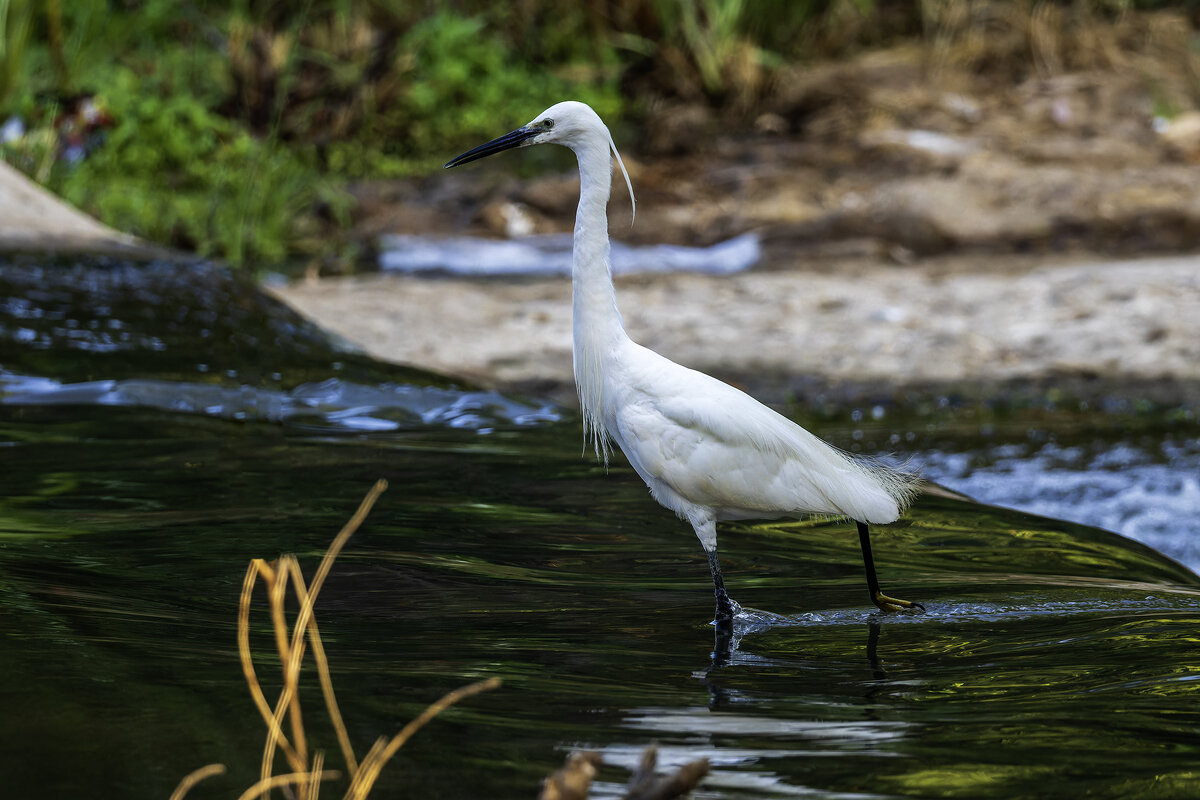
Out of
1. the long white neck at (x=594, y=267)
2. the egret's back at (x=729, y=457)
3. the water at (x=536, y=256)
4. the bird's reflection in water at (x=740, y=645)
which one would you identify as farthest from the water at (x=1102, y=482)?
the water at (x=536, y=256)

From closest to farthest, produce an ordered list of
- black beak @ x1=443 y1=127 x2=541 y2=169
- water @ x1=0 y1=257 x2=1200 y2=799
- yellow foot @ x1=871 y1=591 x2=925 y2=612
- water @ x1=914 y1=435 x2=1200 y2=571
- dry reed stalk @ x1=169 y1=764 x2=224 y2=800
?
dry reed stalk @ x1=169 y1=764 x2=224 y2=800 → water @ x1=0 y1=257 x2=1200 y2=799 → yellow foot @ x1=871 y1=591 x2=925 y2=612 → black beak @ x1=443 y1=127 x2=541 y2=169 → water @ x1=914 y1=435 x2=1200 y2=571

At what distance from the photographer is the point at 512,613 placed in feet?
10.3

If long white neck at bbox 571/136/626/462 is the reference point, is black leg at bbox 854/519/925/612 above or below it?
below

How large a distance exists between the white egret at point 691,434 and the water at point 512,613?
0.26 m

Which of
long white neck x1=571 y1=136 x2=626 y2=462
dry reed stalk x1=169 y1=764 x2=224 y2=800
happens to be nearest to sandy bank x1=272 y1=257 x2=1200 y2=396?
long white neck x1=571 y1=136 x2=626 y2=462

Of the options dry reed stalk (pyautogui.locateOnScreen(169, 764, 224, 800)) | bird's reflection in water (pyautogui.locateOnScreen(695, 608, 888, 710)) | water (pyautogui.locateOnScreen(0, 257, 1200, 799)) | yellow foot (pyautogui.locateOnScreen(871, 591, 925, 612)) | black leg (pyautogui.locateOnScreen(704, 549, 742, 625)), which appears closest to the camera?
dry reed stalk (pyautogui.locateOnScreen(169, 764, 224, 800))

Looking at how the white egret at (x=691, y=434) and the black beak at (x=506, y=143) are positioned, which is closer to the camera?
the white egret at (x=691, y=434)

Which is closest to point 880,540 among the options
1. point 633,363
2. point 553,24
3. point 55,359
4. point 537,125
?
point 633,363

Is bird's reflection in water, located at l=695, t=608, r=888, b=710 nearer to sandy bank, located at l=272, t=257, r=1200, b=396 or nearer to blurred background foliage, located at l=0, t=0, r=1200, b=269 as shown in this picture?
sandy bank, located at l=272, t=257, r=1200, b=396

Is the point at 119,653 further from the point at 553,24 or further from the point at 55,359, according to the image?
the point at 553,24

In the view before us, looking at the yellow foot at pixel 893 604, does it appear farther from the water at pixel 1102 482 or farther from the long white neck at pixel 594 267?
the water at pixel 1102 482

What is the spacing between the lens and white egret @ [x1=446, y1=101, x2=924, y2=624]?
3.36 m

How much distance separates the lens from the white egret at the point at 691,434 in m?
3.36

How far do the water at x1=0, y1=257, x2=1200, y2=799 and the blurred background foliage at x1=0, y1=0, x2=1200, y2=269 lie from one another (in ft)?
11.9
